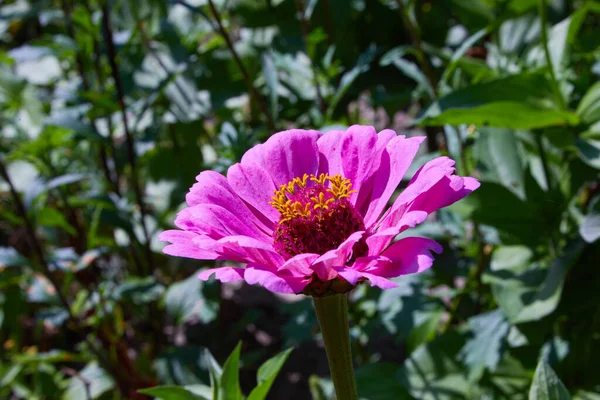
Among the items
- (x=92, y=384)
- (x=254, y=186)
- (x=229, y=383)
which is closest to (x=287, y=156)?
(x=254, y=186)

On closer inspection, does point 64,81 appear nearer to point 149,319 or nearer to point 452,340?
point 149,319

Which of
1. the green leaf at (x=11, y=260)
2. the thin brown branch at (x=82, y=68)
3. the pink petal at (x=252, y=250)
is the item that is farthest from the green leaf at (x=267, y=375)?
the thin brown branch at (x=82, y=68)

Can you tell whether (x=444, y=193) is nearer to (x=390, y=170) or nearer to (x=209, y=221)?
(x=390, y=170)

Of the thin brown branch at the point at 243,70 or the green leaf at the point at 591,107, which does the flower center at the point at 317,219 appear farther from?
the green leaf at the point at 591,107

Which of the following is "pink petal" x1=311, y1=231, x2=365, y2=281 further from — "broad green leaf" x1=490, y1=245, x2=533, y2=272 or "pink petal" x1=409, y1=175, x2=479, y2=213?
"broad green leaf" x1=490, y1=245, x2=533, y2=272

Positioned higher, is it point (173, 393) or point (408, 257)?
point (408, 257)

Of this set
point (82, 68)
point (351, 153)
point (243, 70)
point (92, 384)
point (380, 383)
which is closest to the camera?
point (351, 153)
